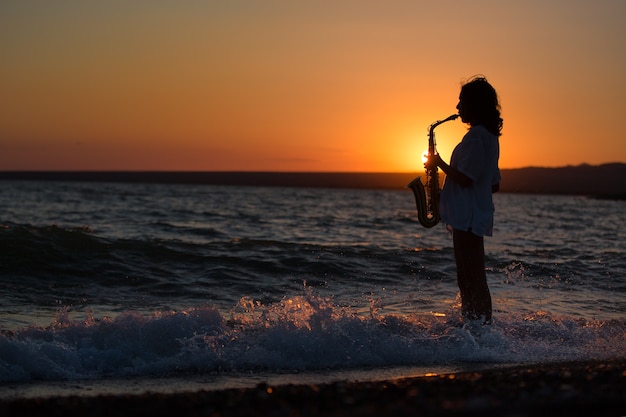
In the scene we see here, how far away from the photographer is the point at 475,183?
21.7ft

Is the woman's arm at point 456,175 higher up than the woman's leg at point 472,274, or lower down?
higher up

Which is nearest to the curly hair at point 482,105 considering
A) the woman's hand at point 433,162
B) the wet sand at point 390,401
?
the woman's hand at point 433,162

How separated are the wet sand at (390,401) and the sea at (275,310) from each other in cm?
121

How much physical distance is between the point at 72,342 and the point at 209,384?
1.62 m

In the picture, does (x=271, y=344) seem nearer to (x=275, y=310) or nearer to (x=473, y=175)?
(x=275, y=310)

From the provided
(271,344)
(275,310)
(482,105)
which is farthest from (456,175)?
(275,310)

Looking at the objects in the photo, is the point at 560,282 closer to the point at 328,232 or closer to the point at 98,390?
the point at 98,390

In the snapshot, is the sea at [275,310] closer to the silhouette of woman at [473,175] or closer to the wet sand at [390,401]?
the silhouette of woman at [473,175]

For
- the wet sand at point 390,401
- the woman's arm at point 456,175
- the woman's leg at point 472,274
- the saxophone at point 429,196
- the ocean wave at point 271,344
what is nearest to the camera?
the wet sand at point 390,401

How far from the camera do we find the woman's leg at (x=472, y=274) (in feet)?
22.1

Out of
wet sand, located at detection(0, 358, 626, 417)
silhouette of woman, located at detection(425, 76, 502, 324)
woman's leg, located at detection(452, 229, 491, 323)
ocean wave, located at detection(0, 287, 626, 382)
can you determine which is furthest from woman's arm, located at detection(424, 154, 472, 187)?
wet sand, located at detection(0, 358, 626, 417)

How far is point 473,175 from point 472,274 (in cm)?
93

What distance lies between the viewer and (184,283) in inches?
445

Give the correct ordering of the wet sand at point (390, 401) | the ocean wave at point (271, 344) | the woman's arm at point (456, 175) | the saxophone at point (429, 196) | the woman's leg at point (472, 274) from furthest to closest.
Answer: the saxophone at point (429, 196)
the woman's leg at point (472, 274)
the woman's arm at point (456, 175)
the ocean wave at point (271, 344)
the wet sand at point (390, 401)
